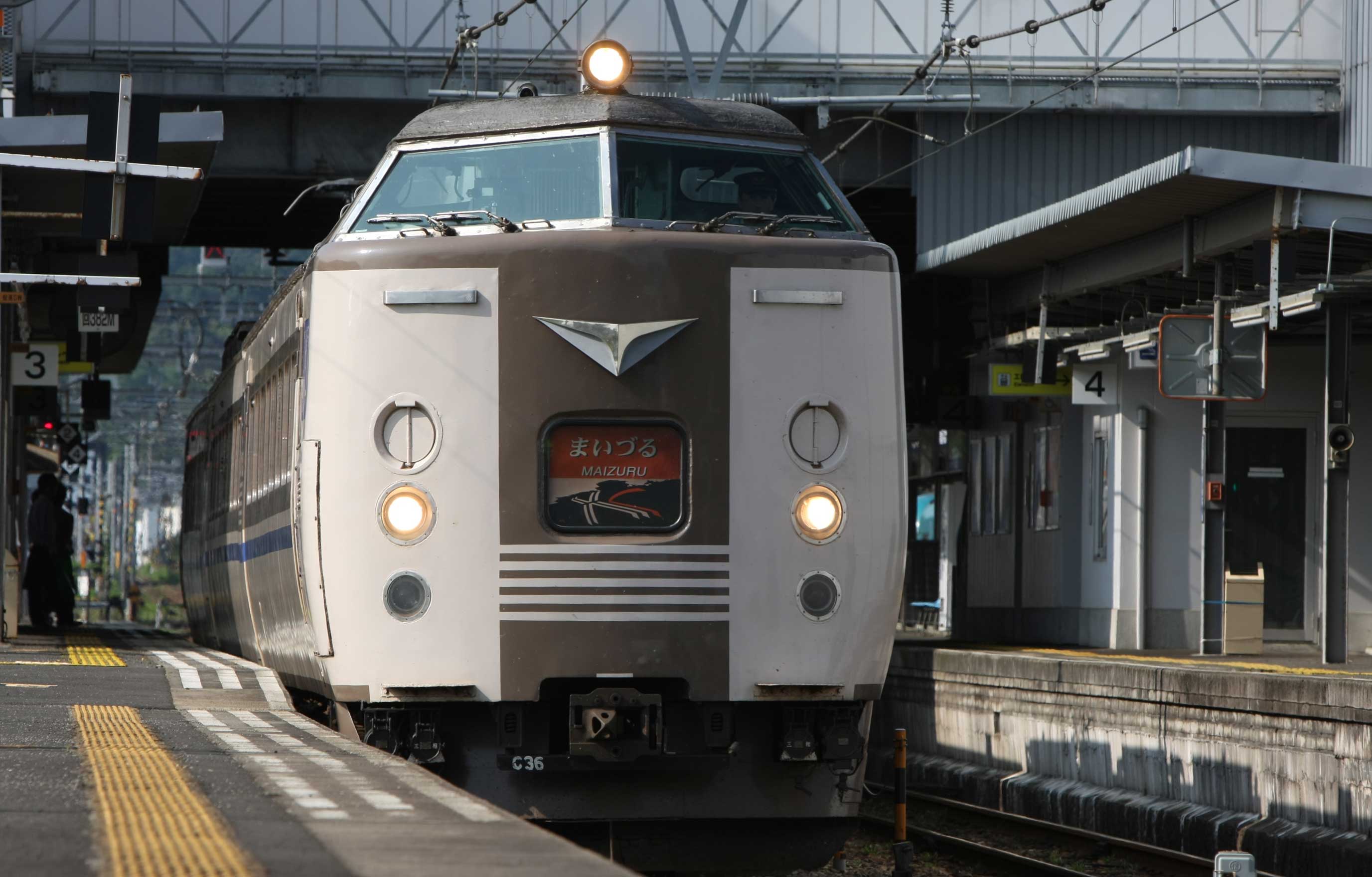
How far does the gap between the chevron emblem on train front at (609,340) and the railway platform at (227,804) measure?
187 centimetres

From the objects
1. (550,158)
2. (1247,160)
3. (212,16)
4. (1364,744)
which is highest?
(212,16)

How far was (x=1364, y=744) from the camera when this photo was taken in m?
10.2

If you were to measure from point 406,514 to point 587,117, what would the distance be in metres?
2.25

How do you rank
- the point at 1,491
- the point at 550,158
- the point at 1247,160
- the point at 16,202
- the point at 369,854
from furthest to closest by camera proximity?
the point at 16,202, the point at 1,491, the point at 1247,160, the point at 550,158, the point at 369,854

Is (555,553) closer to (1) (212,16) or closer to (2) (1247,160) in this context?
(2) (1247,160)

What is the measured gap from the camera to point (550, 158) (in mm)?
8953

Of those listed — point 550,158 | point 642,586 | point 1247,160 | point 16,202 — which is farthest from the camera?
point 16,202

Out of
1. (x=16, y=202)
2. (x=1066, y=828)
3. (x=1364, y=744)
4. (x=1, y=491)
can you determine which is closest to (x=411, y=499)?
(x=1364, y=744)

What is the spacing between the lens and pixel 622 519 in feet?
26.2

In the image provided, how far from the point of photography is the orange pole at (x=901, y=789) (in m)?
11.4

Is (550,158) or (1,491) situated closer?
(550,158)

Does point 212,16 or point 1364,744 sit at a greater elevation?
point 212,16

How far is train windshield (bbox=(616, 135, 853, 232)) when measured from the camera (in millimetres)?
8852

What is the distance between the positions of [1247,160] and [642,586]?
826cm
